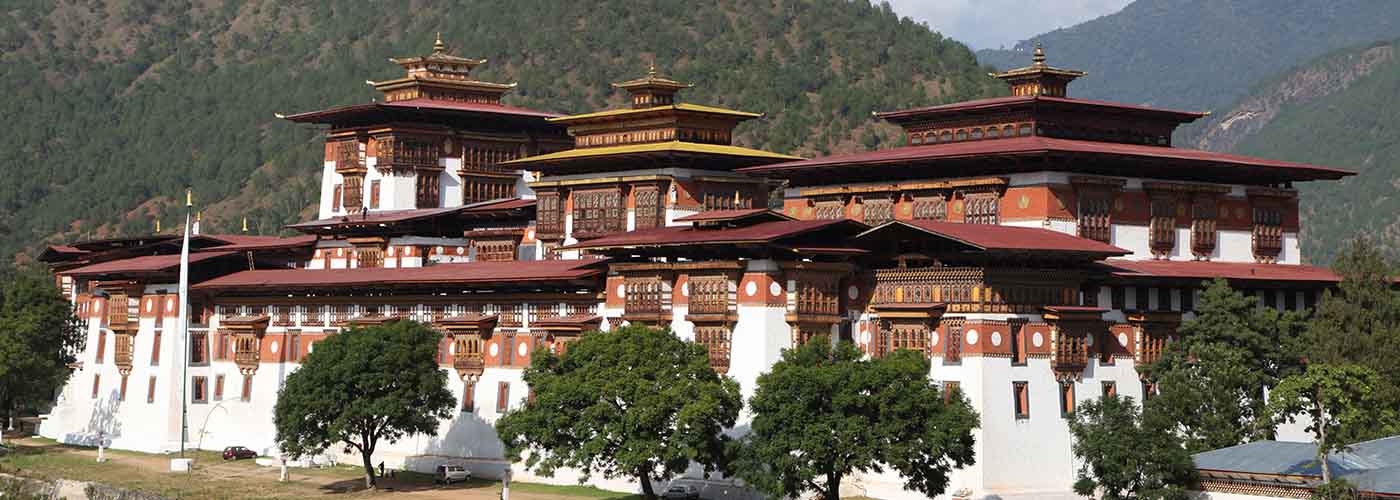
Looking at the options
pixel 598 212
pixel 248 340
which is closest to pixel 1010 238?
pixel 598 212

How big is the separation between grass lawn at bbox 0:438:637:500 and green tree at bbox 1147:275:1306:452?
786 inches

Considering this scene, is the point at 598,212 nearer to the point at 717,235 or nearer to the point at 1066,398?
the point at 717,235

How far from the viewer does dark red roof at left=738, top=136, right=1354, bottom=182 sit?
286 ft

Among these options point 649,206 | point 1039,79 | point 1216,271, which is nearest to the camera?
point 1216,271

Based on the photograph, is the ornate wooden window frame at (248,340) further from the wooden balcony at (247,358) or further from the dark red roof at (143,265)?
the dark red roof at (143,265)

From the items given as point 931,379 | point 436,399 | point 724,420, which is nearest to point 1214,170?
point 931,379

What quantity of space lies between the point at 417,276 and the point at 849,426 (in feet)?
100

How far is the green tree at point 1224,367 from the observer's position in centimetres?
8050

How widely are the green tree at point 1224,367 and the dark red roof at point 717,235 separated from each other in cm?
1253

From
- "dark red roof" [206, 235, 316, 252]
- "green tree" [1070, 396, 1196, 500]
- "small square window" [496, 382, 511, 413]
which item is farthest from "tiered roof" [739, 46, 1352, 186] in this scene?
"dark red roof" [206, 235, 316, 252]

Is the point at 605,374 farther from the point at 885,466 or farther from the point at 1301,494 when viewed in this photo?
the point at 1301,494

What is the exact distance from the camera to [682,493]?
82.9 m

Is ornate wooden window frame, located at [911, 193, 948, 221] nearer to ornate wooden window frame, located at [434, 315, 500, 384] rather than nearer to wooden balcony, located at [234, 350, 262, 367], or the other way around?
ornate wooden window frame, located at [434, 315, 500, 384]

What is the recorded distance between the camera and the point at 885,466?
80.6 metres
